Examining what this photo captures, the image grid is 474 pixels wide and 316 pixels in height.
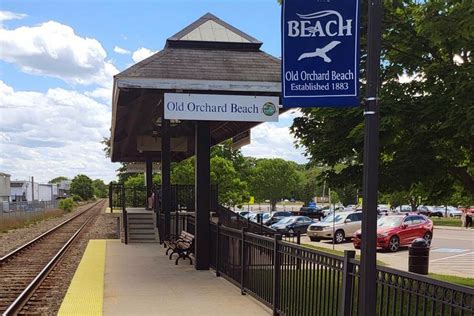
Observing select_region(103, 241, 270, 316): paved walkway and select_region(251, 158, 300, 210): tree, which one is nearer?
select_region(103, 241, 270, 316): paved walkway

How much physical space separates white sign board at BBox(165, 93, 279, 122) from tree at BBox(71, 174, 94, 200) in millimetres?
177636

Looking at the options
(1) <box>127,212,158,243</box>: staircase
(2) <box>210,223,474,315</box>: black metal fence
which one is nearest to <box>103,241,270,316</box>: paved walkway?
(2) <box>210,223,474,315</box>: black metal fence

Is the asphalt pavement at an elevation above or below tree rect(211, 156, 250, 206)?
below

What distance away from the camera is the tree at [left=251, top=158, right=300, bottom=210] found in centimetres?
11019

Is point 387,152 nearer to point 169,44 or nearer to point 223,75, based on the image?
point 223,75

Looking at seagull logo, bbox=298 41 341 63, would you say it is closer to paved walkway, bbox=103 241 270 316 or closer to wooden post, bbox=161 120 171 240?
paved walkway, bbox=103 241 270 316

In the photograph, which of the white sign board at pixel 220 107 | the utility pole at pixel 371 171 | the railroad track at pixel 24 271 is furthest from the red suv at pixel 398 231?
the utility pole at pixel 371 171

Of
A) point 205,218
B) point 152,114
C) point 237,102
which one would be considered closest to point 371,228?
point 237,102

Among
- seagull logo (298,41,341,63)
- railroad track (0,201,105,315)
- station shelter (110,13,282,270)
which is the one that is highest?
station shelter (110,13,282,270)

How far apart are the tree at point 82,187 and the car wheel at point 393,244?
166345mm

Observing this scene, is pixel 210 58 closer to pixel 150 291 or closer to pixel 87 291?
pixel 150 291

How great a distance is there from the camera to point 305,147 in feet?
40.8

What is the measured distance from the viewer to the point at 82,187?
7259 inches

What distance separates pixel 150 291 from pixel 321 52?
7295mm
